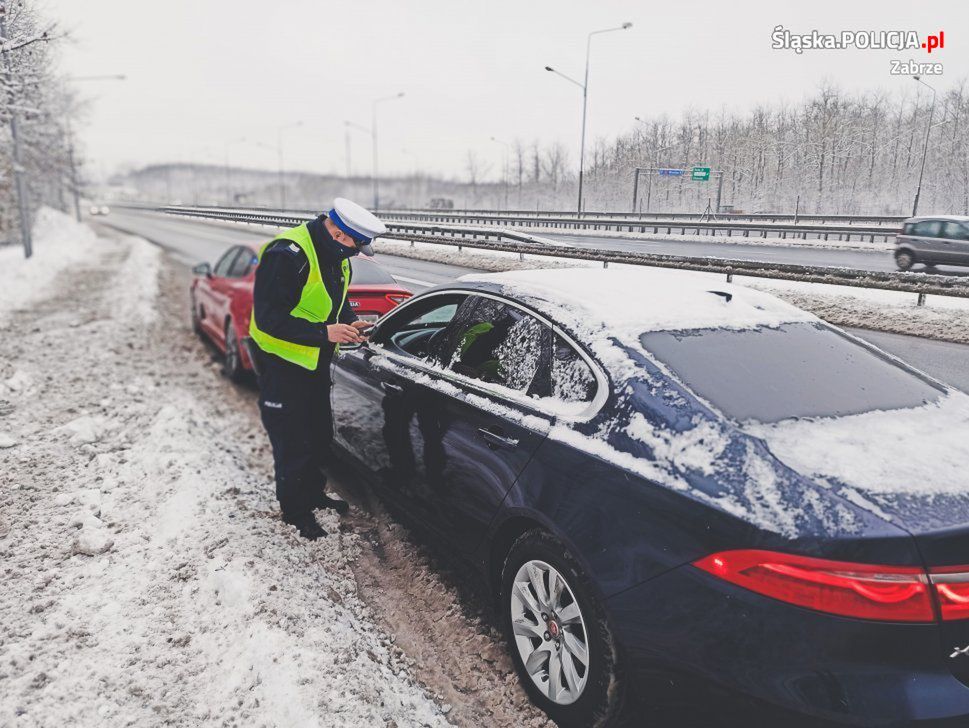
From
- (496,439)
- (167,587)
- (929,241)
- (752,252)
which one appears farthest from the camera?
(929,241)

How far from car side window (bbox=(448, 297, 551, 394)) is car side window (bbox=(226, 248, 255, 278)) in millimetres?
4802

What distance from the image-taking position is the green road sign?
378 inches

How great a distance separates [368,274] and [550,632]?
5.35 metres

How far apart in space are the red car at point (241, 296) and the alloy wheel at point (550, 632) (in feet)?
13.7

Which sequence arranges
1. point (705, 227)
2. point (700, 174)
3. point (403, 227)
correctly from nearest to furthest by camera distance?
point (700, 174)
point (705, 227)
point (403, 227)

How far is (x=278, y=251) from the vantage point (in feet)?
12.1

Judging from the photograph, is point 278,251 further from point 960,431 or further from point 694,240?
point 694,240

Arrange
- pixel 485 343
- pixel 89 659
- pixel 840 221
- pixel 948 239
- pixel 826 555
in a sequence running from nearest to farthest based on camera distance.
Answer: pixel 826 555 < pixel 89 659 < pixel 485 343 < pixel 840 221 < pixel 948 239

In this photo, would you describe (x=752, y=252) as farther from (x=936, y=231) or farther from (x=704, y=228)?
(x=936, y=231)

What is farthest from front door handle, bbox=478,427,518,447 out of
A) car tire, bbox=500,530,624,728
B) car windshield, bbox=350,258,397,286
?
car windshield, bbox=350,258,397,286

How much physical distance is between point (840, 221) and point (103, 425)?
1207 cm

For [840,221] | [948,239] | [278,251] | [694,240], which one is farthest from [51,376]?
[948,239]

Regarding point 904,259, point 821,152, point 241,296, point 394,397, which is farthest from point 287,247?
point 904,259

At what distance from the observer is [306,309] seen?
3.86 metres
